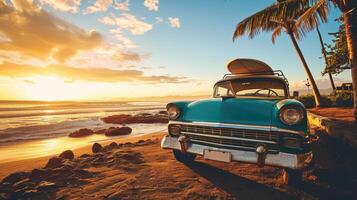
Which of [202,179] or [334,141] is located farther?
[334,141]

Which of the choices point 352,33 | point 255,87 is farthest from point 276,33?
point 255,87

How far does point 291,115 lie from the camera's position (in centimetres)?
303

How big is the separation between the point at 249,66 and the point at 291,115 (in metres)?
2.36

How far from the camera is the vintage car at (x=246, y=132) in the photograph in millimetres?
2982

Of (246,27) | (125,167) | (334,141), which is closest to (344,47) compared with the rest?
(246,27)

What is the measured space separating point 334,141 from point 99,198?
20.4ft

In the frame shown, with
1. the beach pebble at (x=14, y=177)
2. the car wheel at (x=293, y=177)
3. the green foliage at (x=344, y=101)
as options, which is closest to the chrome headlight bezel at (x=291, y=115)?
the car wheel at (x=293, y=177)

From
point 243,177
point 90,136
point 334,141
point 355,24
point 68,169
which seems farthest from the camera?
point 90,136

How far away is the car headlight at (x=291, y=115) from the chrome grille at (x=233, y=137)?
222 millimetres

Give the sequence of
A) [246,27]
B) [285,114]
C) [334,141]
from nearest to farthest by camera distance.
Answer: [285,114] < [334,141] < [246,27]

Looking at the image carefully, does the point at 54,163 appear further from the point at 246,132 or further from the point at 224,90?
the point at 246,132

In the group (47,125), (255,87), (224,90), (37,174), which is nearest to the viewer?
(37,174)

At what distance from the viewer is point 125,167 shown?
4.58m

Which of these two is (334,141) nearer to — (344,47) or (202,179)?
(202,179)
